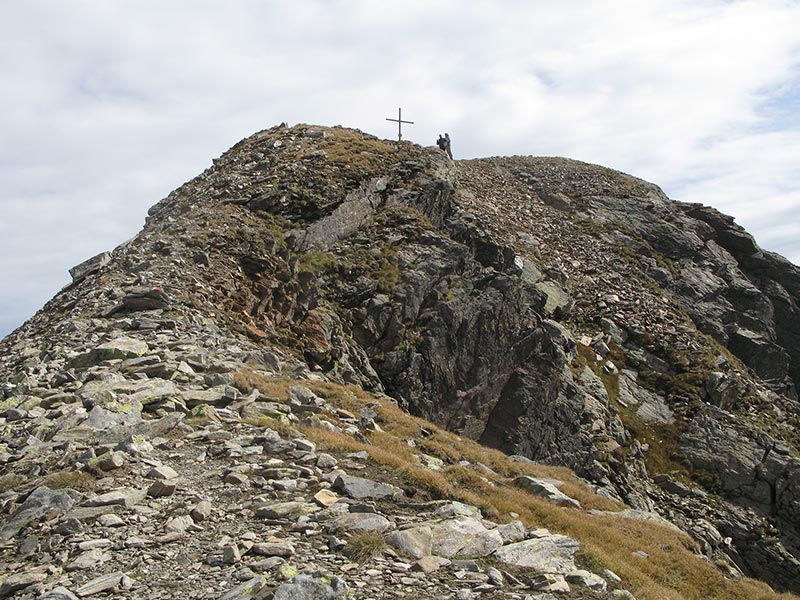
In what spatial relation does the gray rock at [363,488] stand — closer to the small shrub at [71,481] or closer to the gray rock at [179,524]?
the gray rock at [179,524]

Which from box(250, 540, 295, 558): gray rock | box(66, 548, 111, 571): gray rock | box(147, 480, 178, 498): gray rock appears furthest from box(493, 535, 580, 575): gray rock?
box(66, 548, 111, 571): gray rock

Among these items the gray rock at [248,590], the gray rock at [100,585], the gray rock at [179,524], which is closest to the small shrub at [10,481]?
the gray rock at [179,524]

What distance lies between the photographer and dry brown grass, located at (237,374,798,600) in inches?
496

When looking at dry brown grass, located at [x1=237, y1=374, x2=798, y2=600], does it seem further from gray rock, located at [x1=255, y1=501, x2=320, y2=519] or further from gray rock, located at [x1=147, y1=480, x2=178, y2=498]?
gray rock, located at [x1=147, y1=480, x2=178, y2=498]

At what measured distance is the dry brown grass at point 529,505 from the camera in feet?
41.3

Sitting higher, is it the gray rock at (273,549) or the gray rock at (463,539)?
the gray rock at (273,549)

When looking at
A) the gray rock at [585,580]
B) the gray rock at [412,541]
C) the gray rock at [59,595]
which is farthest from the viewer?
the gray rock at [585,580]

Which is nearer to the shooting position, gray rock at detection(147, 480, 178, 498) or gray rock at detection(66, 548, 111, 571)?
gray rock at detection(66, 548, 111, 571)

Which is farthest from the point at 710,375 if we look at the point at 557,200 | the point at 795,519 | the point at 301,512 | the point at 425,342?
the point at 301,512

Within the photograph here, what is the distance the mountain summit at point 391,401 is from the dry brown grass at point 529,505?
114mm

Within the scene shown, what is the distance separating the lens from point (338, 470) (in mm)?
12562

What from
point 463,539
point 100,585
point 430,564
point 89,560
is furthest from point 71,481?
point 463,539

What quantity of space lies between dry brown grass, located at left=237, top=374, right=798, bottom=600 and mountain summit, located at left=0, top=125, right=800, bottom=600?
0.11 m

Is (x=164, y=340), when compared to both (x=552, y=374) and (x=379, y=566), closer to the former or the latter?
(x=379, y=566)
